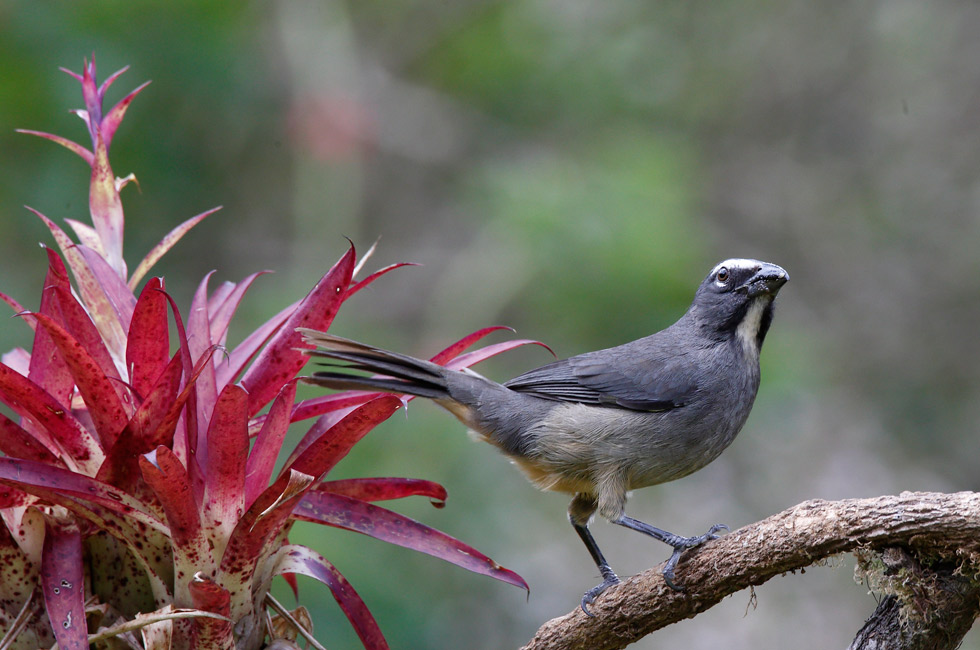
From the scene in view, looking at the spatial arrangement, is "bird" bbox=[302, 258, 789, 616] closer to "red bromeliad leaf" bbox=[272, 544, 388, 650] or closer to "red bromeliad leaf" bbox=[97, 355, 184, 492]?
"red bromeliad leaf" bbox=[272, 544, 388, 650]

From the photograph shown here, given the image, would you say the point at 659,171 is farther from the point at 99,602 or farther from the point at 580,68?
the point at 99,602

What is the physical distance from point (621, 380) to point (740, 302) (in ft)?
1.91

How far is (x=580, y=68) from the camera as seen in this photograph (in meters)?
8.29

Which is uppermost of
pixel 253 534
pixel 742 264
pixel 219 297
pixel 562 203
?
pixel 562 203

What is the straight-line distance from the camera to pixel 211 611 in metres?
1.90

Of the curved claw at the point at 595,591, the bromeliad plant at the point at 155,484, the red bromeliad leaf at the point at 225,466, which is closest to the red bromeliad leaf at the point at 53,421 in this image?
the bromeliad plant at the point at 155,484

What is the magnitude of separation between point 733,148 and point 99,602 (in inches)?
353

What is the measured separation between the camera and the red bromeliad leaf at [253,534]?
1867mm

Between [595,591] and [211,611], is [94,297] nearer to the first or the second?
[211,611]

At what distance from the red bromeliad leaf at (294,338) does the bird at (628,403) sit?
1103 millimetres

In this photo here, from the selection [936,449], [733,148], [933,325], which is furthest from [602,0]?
[936,449]

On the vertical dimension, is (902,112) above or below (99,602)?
above

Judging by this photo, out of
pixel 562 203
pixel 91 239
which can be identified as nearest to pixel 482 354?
pixel 91 239

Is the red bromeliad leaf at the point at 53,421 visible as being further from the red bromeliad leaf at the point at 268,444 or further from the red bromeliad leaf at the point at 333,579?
the red bromeliad leaf at the point at 333,579
